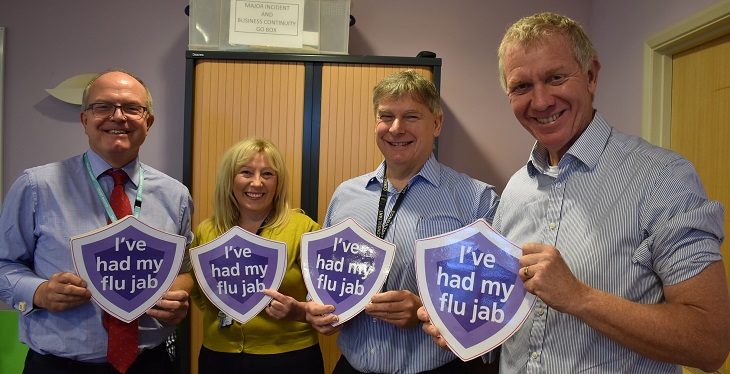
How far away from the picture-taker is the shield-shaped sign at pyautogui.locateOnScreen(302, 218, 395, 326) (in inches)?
60.5

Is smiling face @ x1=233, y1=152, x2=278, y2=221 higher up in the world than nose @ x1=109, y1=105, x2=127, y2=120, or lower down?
lower down

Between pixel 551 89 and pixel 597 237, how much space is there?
347mm

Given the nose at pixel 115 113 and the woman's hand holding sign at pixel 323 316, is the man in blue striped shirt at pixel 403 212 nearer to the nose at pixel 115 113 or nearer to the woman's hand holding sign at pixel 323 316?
the woman's hand holding sign at pixel 323 316

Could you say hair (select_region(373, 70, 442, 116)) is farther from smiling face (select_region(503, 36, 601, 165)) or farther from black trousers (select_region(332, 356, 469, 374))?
black trousers (select_region(332, 356, 469, 374))

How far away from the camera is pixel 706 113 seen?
91.4 inches

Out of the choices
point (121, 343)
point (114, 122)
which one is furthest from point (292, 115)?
point (121, 343)

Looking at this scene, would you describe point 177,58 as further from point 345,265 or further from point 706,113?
point 706,113

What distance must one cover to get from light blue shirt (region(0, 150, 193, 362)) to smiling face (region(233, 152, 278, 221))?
0.41m

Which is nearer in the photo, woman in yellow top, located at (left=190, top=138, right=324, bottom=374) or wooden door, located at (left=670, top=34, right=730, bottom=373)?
woman in yellow top, located at (left=190, top=138, right=324, bottom=374)

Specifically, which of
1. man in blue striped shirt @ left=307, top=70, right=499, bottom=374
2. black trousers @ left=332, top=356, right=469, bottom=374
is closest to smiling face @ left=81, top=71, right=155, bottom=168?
man in blue striped shirt @ left=307, top=70, right=499, bottom=374

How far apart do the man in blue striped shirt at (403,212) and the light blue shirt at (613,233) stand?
36 cm

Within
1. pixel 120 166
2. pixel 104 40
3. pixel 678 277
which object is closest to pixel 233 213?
pixel 120 166

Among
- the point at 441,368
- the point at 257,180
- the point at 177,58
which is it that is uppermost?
the point at 177,58

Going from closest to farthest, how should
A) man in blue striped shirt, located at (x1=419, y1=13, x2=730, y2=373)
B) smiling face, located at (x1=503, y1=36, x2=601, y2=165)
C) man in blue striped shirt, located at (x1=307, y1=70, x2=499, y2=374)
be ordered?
1. man in blue striped shirt, located at (x1=419, y1=13, x2=730, y2=373)
2. smiling face, located at (x1=503, y1=36, x2=601, y2=165)
3. man in blue striped shirt, located at (x1=307, y1=70, x2=499, y2=374)
